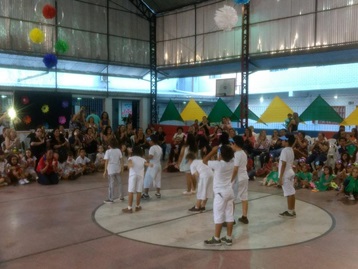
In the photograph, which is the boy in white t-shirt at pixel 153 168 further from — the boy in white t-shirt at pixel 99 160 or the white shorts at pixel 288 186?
the boy in white t-shirt at pixel 99 160

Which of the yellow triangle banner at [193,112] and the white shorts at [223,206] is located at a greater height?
the yellow triangle banner at [193,112]

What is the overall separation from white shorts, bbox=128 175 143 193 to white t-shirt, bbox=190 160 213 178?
3.46 ft

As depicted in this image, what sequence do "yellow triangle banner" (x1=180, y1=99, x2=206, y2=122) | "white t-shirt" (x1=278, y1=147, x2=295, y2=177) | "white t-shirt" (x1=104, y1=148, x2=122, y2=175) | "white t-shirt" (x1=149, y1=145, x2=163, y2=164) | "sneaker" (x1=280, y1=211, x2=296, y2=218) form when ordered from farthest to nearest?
"yellow triangle banner" (x1=180, y1=99, x2=206, y2=122) < "white t-shirt" (x1=149, y1=145, x2=163, y2=164) < "white t-shirt" (x1=104, y1=148, x2=122, y2=175) < "sneaker" (x1=280, y1=211, x2=296, y2=218) < "white t-shirt" (x1=278, y1=147, x2=295, y2=177)

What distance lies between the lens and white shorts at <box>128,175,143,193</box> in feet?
21.7

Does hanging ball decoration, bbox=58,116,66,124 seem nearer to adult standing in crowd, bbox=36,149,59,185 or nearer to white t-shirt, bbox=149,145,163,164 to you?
adult standing in crowd, bbox=36,149,59,185

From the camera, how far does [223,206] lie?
4918mm

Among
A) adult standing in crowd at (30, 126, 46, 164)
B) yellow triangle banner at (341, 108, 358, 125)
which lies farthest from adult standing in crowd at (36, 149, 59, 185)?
yellow triangle banner at (341, 108, 358, 125)

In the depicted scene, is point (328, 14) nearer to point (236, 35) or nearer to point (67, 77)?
point (236, 35)

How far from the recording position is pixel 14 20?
590 inches

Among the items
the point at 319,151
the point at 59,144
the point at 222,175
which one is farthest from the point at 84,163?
the point at 222,175

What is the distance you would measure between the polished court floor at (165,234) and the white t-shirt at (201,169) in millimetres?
655

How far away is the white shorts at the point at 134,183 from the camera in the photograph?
6609 mm

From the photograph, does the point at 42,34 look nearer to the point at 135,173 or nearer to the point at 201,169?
the point at 135,173

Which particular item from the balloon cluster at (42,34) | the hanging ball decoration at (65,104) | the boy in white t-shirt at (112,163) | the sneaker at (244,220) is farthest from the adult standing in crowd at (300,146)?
the hanging ball decoration at (65,104)
